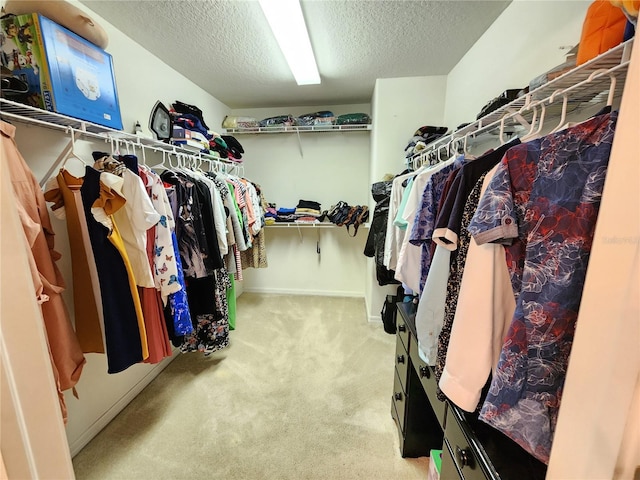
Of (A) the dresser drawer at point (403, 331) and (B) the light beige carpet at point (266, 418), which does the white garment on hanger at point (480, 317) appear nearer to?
(A) the dresser drawer at point (403, 331)

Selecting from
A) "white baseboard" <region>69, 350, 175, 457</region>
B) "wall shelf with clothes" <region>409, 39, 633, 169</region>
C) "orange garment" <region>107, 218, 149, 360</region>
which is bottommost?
"white baseboard" <region>69, 350, 175, 457</region>

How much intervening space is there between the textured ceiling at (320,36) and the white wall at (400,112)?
0.32 feet

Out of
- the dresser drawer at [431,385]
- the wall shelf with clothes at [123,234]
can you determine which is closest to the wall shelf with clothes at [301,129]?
the wall shelf with clothes at [123,234]

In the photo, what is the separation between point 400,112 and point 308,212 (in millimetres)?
1400

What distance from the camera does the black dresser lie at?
62 centimetres

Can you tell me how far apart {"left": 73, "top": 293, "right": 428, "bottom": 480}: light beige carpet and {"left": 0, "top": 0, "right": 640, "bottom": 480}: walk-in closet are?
0.01 metres

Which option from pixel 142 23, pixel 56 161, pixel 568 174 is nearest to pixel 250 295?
pixel 56 161

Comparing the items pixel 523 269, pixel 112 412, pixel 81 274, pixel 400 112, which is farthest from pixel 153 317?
pixel 400 112

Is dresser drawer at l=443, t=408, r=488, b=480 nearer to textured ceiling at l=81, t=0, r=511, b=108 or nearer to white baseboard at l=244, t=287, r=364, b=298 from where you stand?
textured ceiling at l=81, t=0, r=511, b=108

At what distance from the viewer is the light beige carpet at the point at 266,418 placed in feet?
4.26

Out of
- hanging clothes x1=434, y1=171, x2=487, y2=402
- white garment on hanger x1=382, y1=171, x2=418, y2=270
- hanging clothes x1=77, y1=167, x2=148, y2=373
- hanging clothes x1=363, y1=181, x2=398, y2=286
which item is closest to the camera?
hanging clothes x1=434, y1=171, x2=487, y2=402

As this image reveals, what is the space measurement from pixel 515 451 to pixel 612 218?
0.67 metres

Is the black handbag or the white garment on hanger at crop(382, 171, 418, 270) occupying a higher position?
the white garment on hanger at crop(382, 171, 418, 270)

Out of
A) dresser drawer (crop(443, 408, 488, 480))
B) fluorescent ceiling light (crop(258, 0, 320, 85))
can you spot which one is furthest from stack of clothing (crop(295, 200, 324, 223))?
dresser drawer (crop(443, 408, 488, 480))
